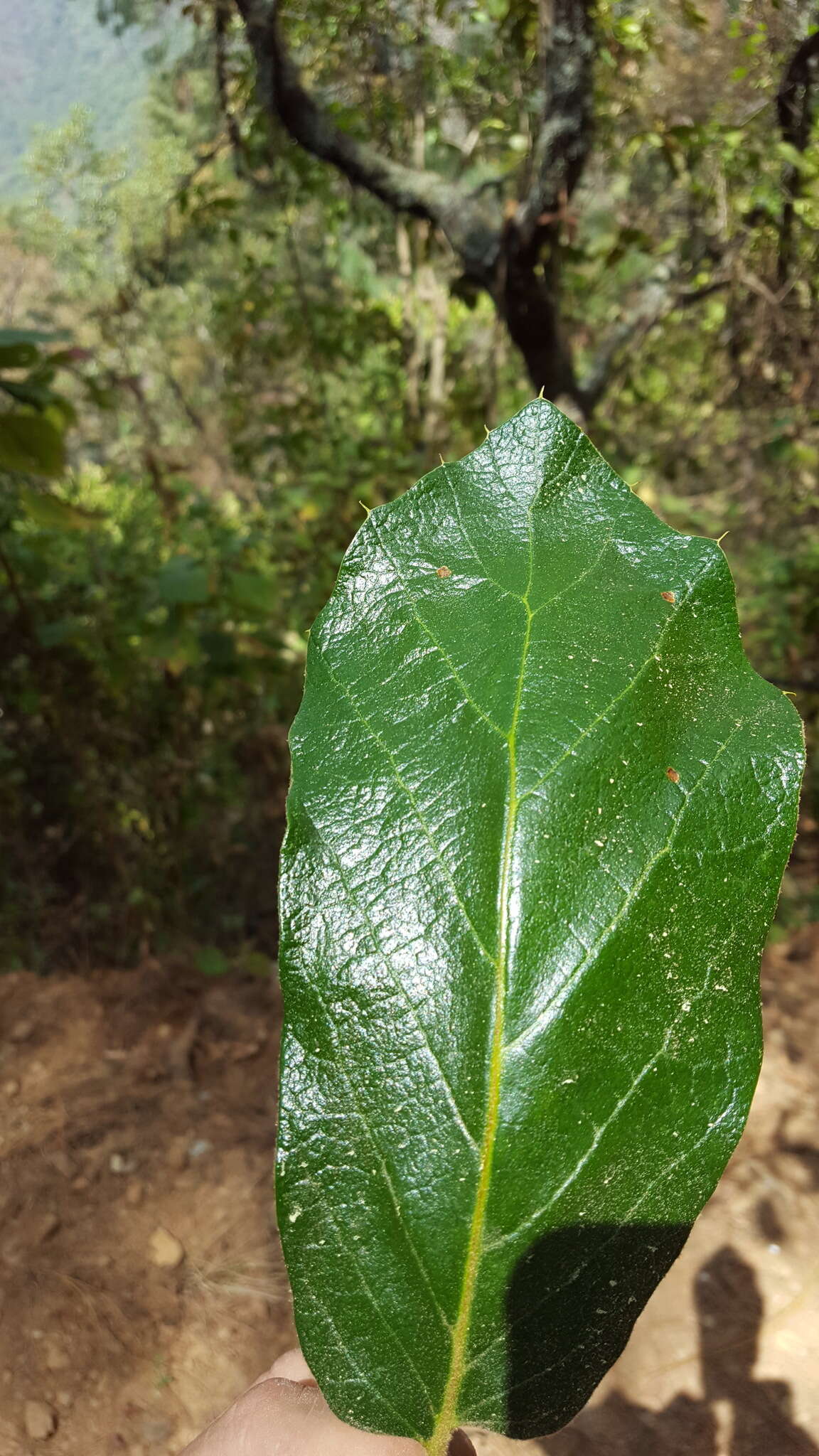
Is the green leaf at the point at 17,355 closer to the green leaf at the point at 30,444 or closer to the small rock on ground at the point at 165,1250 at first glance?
the green leaf at the point at 30,444

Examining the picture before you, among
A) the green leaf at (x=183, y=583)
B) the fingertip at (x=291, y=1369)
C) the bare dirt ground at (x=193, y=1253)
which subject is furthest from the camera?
the green leaf at (x=183, y=583)

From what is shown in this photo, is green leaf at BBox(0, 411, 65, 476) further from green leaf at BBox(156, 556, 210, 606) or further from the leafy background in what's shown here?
green leaf at BBox(156, 556, 210, 606)

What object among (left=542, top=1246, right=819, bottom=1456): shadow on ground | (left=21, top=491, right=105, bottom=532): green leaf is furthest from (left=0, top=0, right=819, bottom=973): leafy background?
(left=542, top=1246, right=819, bottom=1456): shadow on ground

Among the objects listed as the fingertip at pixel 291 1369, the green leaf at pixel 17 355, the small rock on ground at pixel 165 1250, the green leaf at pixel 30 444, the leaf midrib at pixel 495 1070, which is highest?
the green leaf at pixel 17 355

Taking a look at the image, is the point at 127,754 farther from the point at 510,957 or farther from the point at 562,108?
the point at 510,957

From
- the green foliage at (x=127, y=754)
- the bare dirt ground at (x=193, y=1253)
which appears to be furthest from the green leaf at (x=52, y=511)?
the bare dirt ground at (x=193, y=1253)

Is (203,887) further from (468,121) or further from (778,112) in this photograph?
(468,121)

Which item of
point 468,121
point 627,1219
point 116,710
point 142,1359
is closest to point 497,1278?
point 627,1219
